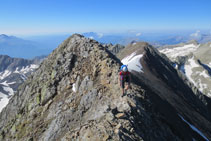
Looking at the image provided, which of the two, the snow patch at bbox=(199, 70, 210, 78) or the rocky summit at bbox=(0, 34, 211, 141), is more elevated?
the rocky summit at bbox=(0, 34, 211, 141)

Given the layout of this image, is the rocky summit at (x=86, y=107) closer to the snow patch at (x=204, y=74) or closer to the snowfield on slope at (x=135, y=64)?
the snowfield on slope at (x=135, y=64)

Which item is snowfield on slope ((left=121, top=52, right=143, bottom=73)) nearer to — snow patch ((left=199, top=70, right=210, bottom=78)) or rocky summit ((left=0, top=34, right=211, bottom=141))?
rocky summit ((left=0, top=34, right=211, bottom=141))

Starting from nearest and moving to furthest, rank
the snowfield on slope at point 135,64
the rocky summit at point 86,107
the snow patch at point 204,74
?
the rocky summit at point 86,107 < the snowfield on slope at point 135,64 < the snow patch at point 204,74

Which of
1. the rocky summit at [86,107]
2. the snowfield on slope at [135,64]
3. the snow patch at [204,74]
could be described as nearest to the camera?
the rocky summit at [86,107]

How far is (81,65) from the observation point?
2350 cm

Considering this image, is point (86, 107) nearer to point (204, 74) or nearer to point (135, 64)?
point (135, 64)

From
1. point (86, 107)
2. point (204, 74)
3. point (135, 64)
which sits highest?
point (86, 107)

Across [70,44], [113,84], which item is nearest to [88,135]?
[113,84]

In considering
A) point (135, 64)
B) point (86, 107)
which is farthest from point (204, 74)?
point (86, 107)

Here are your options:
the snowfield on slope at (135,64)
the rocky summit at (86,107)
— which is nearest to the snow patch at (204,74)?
the snowfield on slope at (135,64)

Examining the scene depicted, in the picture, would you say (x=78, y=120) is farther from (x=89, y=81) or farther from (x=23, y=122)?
(x=23, y=122)

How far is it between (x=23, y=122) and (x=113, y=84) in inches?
600

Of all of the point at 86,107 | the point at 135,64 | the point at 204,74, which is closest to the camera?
the point at 86,107

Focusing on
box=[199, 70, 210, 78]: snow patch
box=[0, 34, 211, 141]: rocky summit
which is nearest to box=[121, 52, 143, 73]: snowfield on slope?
box=[0, 34, 211, 141]: rocky summit
